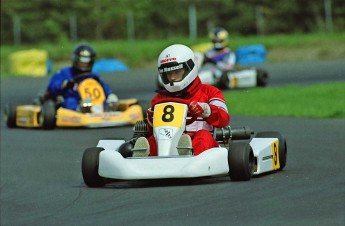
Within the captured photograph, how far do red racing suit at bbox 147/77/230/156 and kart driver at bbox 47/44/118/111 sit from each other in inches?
218

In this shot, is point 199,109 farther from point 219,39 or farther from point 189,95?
point 219,39

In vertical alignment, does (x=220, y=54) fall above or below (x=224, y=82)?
above

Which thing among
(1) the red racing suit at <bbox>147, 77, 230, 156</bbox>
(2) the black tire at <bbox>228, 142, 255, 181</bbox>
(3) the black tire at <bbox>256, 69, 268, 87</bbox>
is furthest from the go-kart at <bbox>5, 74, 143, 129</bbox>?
(3) the black tire at <bbox>256, 69, 268, 87</bbox>

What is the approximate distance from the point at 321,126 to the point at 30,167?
12.0ft

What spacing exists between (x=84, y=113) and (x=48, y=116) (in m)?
0.45

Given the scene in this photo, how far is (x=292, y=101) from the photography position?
51.7 feet

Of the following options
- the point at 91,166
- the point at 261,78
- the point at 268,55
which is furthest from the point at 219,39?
the point at 91,166

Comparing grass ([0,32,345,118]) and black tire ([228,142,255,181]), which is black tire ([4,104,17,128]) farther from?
black tire ([228,142,255,181])

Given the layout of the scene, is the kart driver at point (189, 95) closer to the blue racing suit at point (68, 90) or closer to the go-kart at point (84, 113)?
the go-kart at point (84, 113)

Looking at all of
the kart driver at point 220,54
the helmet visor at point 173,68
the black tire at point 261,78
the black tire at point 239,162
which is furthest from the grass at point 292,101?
the black tire at point 239,162

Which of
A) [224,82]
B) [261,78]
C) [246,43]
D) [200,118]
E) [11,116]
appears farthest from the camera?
[246,43]

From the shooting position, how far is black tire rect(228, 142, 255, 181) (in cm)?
729

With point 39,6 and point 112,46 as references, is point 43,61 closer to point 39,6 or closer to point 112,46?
point 112,46

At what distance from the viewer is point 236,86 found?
19453 mm
